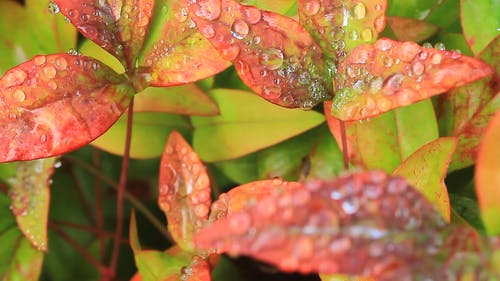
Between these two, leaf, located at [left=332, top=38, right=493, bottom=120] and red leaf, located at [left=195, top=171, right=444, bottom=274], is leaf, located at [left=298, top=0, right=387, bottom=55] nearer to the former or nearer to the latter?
leaf, located at [left=332, top=38, right=493, bottom=120]

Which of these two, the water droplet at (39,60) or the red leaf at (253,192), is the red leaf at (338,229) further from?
the water droplet at (39,60)

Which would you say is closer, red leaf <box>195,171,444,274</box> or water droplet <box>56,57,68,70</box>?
red leaf <box>195,171,444,274</box>

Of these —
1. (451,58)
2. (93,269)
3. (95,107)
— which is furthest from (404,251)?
(93,269)

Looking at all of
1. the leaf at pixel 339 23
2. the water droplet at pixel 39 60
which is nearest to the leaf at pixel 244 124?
the leaf at pixel 339 23

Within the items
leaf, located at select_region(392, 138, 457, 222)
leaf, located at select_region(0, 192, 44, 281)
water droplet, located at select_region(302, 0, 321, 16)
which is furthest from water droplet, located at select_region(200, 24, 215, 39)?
leaf, located at select_region(0, 192, 44, 281)

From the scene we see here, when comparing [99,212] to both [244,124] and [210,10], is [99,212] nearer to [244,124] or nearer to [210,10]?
[244,124]

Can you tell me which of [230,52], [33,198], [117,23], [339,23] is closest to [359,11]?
[339,23]
